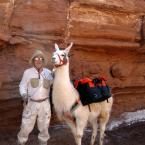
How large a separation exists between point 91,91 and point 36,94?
1.04 m

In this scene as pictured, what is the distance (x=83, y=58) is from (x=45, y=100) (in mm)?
2496

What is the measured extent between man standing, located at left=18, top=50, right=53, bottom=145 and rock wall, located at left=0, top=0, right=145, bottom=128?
1125 millimetres

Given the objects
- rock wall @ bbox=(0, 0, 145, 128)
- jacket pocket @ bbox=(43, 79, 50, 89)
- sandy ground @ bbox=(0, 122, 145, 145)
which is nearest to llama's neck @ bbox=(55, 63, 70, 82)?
jacket pocket @ bbox=(43, 79, 50, 89)

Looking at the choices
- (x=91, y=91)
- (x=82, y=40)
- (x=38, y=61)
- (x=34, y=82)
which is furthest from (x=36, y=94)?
(x=82, y=40)

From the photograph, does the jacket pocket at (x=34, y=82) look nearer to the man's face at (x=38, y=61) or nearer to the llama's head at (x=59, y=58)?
the man's face at (x=38, y=61)

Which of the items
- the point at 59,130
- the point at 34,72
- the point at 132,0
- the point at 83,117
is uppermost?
the point at 132,0

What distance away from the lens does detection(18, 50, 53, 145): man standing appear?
780cm

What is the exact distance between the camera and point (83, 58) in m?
10.2

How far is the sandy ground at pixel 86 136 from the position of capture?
9234 millimetres

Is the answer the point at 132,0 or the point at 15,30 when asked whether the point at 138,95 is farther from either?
the point at 15,30

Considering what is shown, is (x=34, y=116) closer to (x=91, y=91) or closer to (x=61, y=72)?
(x=61, y=72)

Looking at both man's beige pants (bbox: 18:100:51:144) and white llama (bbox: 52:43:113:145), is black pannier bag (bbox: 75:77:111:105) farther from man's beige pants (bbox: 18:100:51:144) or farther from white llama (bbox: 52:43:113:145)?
man's beige pants (bbox: 18:100:51:144)

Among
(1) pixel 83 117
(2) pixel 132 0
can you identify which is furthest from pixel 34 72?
(2) pixel 132 0

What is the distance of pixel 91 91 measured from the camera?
26.8 feet
